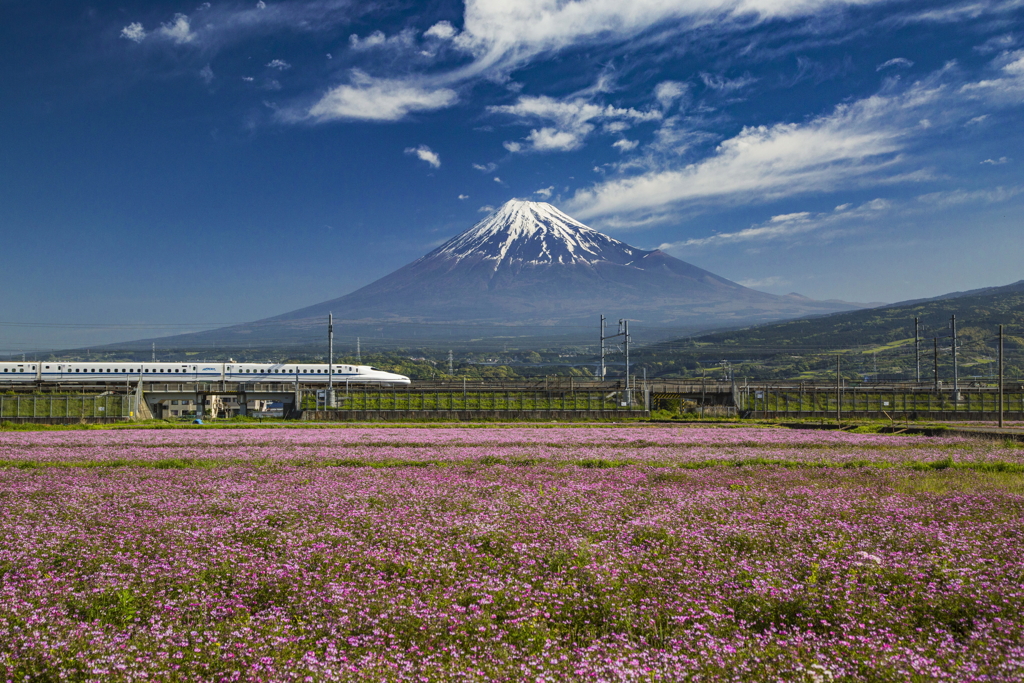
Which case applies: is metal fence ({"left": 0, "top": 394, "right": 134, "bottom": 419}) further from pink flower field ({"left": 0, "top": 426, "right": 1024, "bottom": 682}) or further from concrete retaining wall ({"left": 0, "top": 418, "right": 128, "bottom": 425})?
pink flower field ({"left": 0, "top": 426, "right": 1024, "bottom": 682})

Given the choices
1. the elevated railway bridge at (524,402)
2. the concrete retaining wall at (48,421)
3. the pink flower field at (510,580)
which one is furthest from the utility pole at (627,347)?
the pink flower field at (510,580)

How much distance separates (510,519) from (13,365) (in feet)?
366

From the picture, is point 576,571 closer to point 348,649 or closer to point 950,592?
point 348,649

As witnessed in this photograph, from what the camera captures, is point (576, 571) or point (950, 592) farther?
point (576, 571)

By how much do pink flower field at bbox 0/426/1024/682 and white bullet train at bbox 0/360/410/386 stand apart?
84495mm

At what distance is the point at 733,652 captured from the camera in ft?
22.8

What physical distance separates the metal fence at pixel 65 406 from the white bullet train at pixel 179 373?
140 feet

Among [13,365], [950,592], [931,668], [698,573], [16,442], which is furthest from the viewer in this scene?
[13,365]

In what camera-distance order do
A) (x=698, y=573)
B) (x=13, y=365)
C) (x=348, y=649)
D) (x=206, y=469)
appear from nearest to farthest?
(x=348, y=649), (x=698, y=573), (x=206, y=469), (x=13, y=365)

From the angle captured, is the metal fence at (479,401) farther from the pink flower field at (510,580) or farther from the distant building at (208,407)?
the pink flower field at (510,580)

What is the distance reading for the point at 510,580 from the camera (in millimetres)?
9062

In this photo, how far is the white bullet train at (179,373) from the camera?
3799 inches

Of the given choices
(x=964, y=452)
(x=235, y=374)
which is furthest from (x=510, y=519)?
(x=235, y=374)

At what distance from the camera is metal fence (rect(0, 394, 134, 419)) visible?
4744cm
